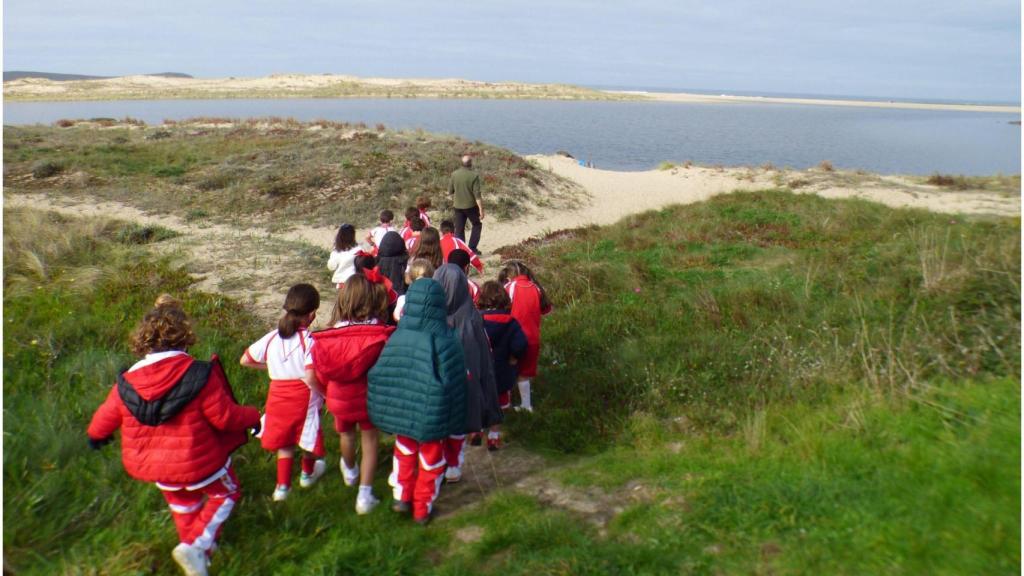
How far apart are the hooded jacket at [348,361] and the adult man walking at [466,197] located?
6.68 meters

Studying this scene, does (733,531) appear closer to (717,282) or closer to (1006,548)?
(1006,548)

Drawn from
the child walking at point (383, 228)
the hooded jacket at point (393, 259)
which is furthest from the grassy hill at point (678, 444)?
the child walking at point (383, 228)

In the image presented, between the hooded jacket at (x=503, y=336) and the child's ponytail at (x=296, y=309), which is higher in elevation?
the child's ponytail at (x=296, y=309)

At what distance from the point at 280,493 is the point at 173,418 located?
3.84 feet

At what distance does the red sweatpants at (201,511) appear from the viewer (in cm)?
337

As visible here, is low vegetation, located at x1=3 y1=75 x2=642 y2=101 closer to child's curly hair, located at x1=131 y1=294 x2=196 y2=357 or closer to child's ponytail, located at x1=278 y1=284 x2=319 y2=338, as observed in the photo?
child's ponytail, located at x1=278 y1=284 x2=319 y2=338

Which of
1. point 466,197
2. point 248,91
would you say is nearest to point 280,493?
point 466,197

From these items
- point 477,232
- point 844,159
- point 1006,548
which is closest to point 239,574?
point 1006,548

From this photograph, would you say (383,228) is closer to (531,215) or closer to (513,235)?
(513,235)

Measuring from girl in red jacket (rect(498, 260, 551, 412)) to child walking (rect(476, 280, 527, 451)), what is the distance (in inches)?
13.2

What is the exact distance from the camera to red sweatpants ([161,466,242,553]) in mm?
3373

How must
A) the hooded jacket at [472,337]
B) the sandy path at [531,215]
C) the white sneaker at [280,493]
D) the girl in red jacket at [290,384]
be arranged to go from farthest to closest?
the sandy path at [531,215] → the hooded jacket at [472,337] → the white sneaker at [280,493] → the girl in red jacket at [290,384]

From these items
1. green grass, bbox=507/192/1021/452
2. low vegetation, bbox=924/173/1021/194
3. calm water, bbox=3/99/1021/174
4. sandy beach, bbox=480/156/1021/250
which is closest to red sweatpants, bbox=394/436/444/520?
green grass, bbox=507/192/1021/452

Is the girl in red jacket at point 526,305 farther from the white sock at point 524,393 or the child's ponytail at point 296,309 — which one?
the child's ponytail at point 296,309
